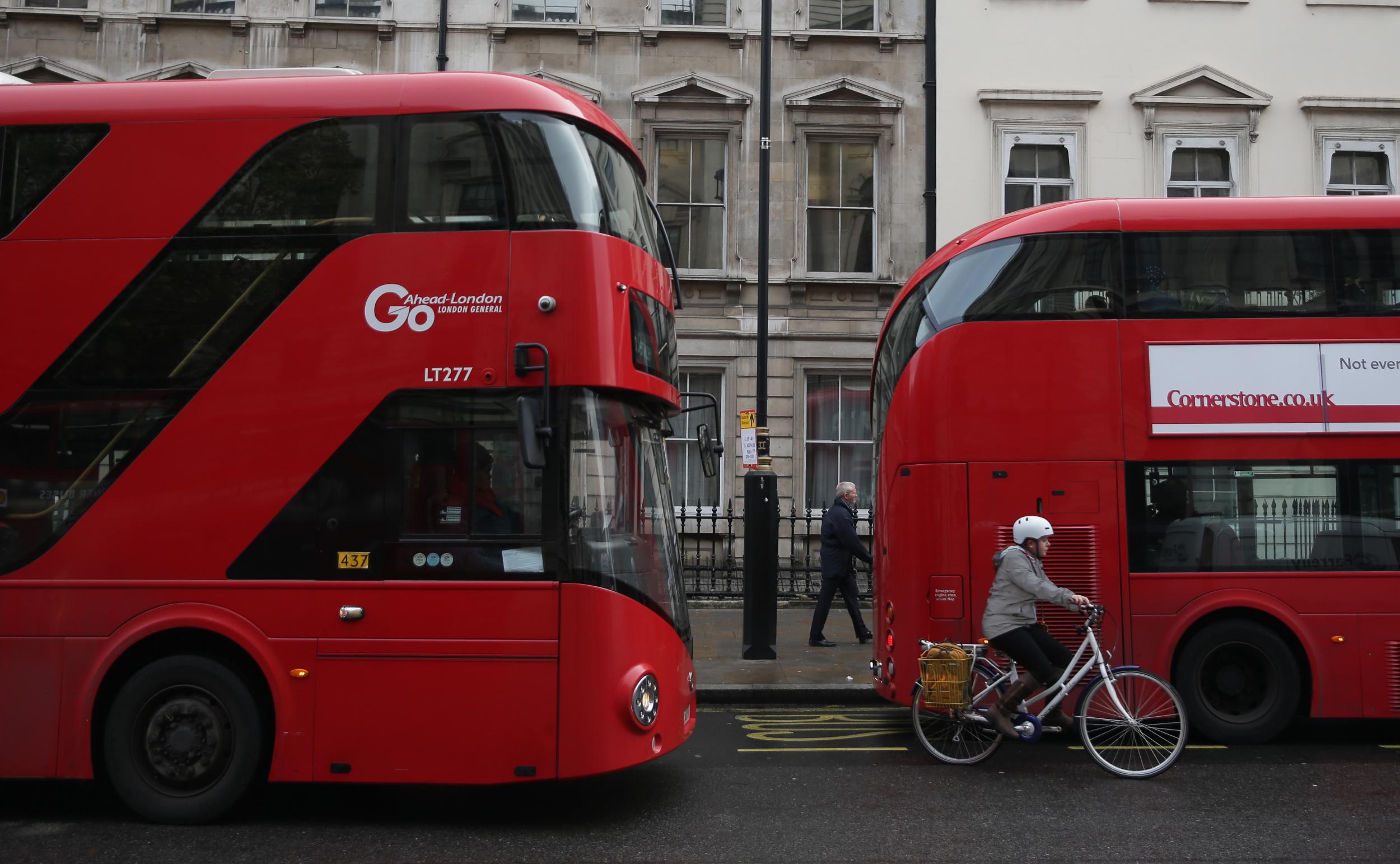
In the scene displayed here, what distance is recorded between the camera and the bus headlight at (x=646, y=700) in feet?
18.5

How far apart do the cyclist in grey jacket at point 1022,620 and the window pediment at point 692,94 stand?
1127cm

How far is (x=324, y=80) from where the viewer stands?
239 inches

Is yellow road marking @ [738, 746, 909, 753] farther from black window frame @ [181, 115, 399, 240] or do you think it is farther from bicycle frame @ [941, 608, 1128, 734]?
black window frame @ [181, 115, 399, 240]

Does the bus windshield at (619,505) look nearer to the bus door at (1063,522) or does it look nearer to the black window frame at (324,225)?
the black window frame at (324,225)

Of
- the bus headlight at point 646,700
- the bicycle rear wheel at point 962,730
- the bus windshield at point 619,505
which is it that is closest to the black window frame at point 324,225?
the bus windshield at point 619,505

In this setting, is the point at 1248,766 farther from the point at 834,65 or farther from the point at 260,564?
the point at 834,65

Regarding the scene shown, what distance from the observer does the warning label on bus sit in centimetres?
768

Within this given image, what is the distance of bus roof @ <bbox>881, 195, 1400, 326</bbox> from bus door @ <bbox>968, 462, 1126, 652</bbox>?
1.75 metres

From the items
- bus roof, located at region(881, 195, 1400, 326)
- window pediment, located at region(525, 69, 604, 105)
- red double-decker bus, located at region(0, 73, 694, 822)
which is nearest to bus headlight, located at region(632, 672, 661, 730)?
red double-decker bus, located at region(0, 73, 694, 822)

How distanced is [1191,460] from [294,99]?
6440 millimetres

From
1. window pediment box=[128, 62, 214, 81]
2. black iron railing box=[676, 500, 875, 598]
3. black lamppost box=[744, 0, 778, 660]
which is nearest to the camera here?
black lamppost box=[744, 0, 778, 660]

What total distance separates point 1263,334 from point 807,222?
966 centimetres

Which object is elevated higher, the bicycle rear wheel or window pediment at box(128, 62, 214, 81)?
window pediment at box(128, 62, 214, 81)

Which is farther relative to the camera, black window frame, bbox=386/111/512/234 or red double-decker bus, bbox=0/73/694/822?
black window frame, bbox=386/111/512/234
